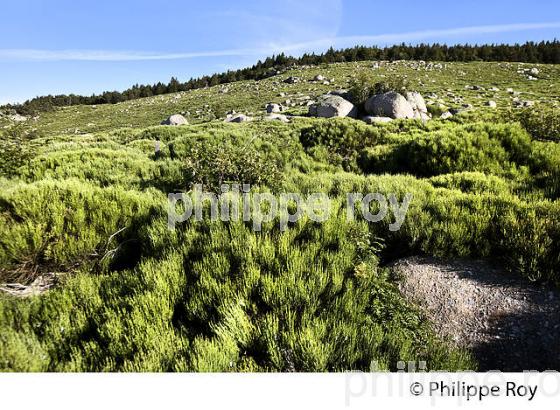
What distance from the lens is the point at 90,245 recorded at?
174 inches

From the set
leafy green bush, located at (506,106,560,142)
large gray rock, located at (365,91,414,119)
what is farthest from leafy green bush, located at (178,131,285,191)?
large gray rock, located at (365,91,414,119)

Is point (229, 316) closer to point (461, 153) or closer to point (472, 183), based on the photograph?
point (472, 183)

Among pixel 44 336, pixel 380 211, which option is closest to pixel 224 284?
pixel 44 336

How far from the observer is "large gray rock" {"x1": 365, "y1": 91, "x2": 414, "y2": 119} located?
77.4 ft

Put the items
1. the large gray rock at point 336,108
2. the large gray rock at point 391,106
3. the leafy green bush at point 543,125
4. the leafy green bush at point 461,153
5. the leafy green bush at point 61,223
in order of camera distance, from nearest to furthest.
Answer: the leafy green bush at point 61,223 < the leafy green bush at point 461,153 < the leafy green bush at point 543,125 < the large gray rock at point 391,106 < the large gray rock at point 336,108

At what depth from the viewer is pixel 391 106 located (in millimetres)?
23953

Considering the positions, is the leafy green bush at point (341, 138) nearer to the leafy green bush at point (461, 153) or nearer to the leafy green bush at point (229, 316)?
the leafy green bush at point (461, 153)

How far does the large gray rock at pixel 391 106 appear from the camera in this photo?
23578 mm

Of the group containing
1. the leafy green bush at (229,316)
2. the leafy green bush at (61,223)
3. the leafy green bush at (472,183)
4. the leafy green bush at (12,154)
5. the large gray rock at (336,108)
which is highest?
the large gray rock at (336,108)

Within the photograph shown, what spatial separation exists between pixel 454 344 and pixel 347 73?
66.8m

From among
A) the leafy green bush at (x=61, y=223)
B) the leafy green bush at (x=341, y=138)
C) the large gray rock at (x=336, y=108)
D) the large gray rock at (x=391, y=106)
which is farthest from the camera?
the large gray rock at (x=336, y=108)

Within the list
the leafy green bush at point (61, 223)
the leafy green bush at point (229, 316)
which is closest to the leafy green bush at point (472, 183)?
the leafy green bush at point (229, 316)

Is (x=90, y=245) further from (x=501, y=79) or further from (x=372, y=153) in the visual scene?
(x=501, y=79)

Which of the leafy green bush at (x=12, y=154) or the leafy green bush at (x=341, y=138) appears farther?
the leafy green bush at (x=341, y=138)
